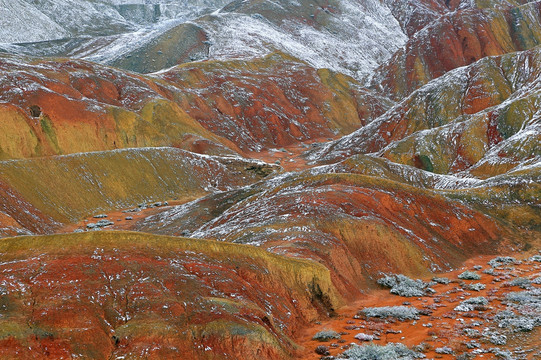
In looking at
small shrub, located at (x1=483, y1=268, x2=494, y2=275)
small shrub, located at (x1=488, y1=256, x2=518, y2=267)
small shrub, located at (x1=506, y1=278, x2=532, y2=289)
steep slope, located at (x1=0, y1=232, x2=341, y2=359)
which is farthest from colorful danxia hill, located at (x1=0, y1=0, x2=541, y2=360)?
small shrub, located at (x1=506, y1=278, x2=532, y2=289)

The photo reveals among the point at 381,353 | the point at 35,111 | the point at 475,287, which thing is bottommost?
the point at 475,287

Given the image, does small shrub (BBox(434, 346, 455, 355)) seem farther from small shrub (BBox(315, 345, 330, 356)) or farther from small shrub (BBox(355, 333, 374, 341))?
small shrub (BBox(315, 345, 330, 356))

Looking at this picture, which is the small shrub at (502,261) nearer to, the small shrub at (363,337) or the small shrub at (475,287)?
the small shrub at (475,287)

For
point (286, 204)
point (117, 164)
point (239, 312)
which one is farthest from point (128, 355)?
point (117, 164)

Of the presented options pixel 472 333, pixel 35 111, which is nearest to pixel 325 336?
pixel 472 333

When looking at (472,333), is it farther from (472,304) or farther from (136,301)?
(136,301)
